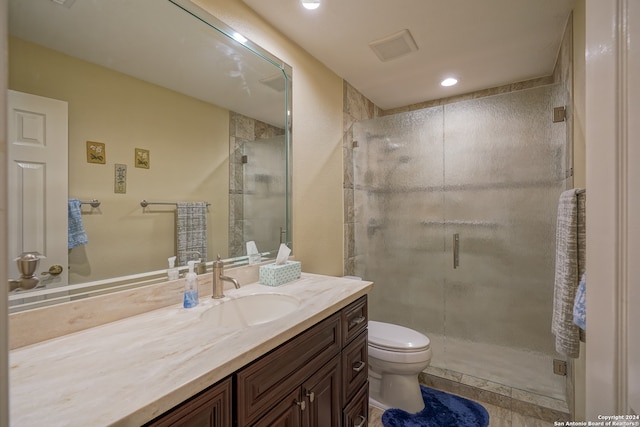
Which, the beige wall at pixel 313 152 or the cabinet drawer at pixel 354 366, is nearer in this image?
the cabinet drawer at pixel 354 366

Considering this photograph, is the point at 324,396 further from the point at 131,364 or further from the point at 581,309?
the point at 581,309

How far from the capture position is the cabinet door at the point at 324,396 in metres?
1.02

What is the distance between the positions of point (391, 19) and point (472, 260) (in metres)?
1.75

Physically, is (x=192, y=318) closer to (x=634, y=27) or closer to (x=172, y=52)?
(x=172, y=52)

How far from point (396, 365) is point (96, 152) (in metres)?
1.88

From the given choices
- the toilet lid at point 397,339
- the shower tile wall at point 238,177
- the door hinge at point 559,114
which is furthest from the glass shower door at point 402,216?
the shower tile wall at point 238,177

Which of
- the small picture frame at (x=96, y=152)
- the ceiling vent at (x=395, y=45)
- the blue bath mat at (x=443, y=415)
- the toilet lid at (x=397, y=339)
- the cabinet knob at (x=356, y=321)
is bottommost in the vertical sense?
the blue bath mat at (x=443, y=415)

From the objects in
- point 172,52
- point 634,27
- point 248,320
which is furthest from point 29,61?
point 634,27

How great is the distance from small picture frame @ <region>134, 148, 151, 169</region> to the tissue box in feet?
2.37

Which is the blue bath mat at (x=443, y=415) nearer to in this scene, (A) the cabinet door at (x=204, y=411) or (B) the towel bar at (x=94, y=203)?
(A) the cabinet door at (x=204, y=411)

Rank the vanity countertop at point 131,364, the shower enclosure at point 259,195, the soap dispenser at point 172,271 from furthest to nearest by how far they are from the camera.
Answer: the shower enclosure at point 259,195 < the soap dispenser at point 172,271 < the vanity countertop at point 131,364

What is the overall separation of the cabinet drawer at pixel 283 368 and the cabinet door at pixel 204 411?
0.04 metres

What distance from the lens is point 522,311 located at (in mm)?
1973

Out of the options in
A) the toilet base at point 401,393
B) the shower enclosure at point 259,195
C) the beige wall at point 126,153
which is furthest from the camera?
the toilet base at point 401,393
